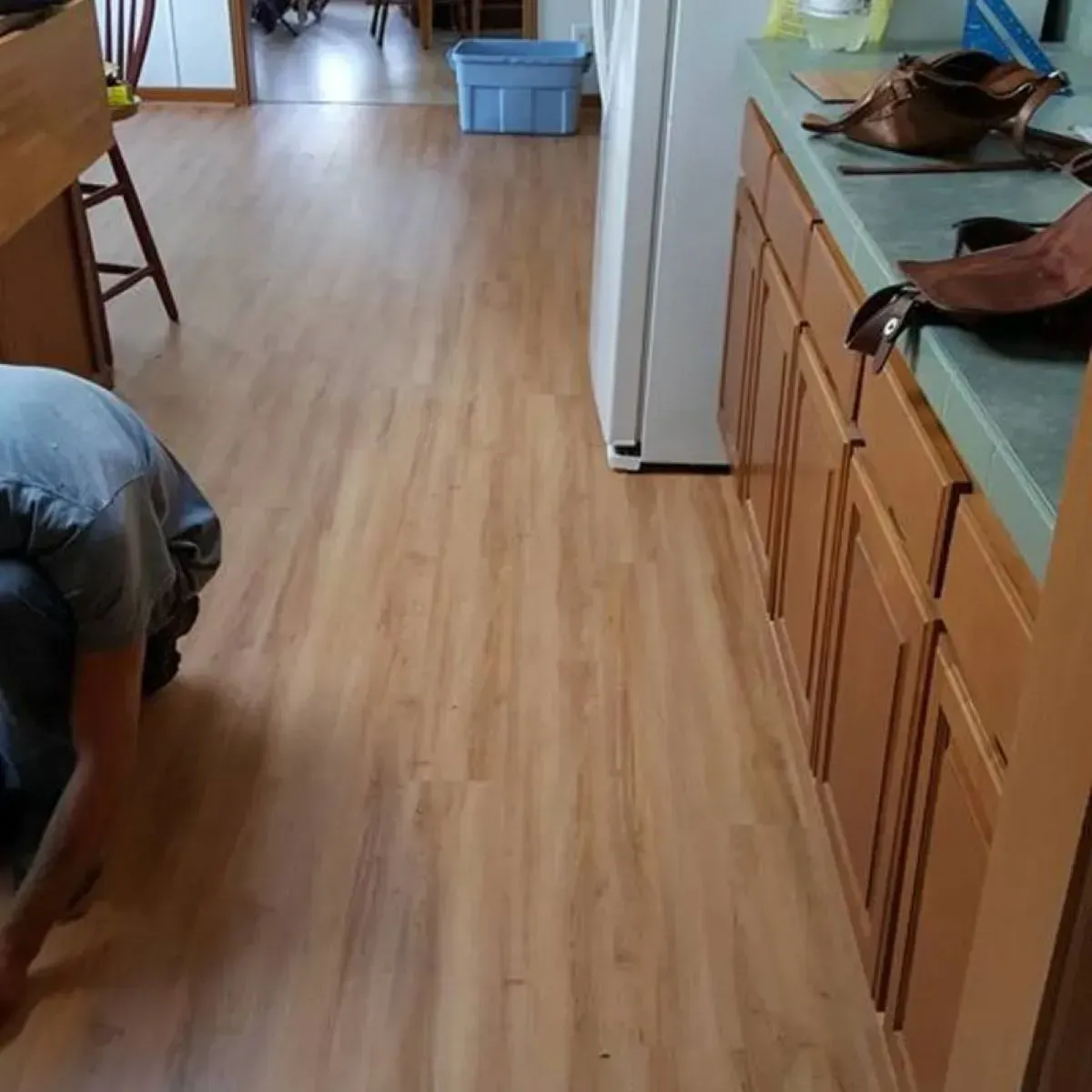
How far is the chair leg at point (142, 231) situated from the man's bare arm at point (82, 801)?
2.06 metres

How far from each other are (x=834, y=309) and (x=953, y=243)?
0.83ft

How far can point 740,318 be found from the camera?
2.73 m

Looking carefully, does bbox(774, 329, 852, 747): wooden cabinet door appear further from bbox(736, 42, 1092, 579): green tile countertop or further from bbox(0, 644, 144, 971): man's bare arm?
bbox(0, 644, 144, 971): man's bare arm

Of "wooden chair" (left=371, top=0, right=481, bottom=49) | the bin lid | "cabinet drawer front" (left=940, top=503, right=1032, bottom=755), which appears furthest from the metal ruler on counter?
"wooden chair" (left=371, top=0, right=481, bottom=49)

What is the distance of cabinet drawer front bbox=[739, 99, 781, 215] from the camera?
8.08 ft

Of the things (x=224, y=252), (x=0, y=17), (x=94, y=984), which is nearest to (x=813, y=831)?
(x=94, y=984)

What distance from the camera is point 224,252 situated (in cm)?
456

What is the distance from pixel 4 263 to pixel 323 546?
876 millimetres

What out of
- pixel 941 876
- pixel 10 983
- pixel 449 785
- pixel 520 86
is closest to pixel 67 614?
pixel 10 983

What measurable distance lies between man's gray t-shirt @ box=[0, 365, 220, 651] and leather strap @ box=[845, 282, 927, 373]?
93cm

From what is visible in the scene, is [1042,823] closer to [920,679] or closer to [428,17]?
[920,679]

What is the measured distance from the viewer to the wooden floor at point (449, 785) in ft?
5.84

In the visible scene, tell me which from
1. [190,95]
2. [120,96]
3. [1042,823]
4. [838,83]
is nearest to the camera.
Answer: [1042,823]

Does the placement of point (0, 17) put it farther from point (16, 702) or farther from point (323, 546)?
point (16, 702)
